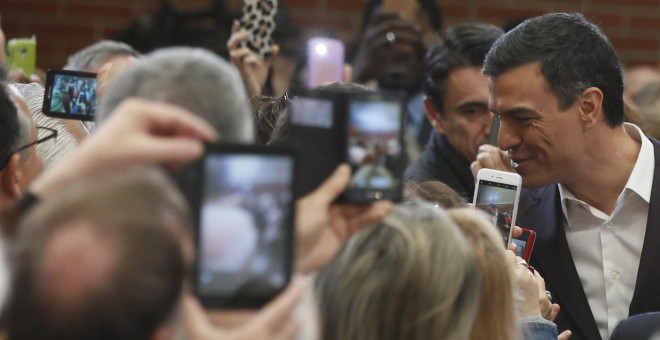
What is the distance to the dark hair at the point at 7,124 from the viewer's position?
5.76 feet

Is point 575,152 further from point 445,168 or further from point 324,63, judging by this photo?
point 324,63

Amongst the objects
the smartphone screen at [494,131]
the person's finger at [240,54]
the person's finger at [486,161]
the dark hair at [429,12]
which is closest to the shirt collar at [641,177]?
the person's finger at [486,161]

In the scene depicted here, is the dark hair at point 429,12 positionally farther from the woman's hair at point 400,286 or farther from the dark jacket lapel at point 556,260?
the woman's hair at point 400,286

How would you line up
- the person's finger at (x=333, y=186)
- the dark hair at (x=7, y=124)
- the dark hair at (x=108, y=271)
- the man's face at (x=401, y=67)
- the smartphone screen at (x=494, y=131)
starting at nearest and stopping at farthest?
the dark hair at (x=108, y=271) < the person's finger at (x=333, y=186) < the dark hair at (x=7, y=124) < the smartphone screen at (x=494, y=131) < the man's face at (x=401, y=67)

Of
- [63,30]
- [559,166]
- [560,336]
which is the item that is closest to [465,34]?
[559,166]

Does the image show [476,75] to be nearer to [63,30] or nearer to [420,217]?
[420,217]

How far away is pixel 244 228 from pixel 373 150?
231mm

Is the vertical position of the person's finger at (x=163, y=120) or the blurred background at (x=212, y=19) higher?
the person's finger at (x=163, y=120)

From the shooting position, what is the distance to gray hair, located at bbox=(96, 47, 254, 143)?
1389 millimetres

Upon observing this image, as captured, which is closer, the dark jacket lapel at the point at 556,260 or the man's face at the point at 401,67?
the dark jacket lapel at the point at 556,260

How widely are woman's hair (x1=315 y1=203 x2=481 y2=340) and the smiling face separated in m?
1.80

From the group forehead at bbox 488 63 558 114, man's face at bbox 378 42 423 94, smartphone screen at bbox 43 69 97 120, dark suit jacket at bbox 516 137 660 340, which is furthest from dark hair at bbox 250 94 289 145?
man's face at bbox 378 42 423 94

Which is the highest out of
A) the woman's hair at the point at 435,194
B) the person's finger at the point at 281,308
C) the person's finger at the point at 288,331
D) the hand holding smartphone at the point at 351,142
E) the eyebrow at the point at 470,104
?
the hand holding smartphone at the point at 351,142

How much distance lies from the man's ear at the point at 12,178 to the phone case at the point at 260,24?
5.58 ft
